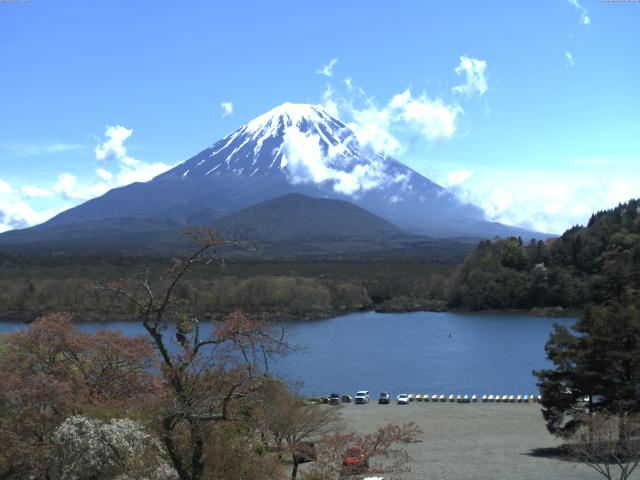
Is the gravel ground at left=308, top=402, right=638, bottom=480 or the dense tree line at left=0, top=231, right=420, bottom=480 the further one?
the gravel ground at left=308, top=402, right=638, bottom=480

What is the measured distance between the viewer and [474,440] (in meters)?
21.7

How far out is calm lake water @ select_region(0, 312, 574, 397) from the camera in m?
35.4

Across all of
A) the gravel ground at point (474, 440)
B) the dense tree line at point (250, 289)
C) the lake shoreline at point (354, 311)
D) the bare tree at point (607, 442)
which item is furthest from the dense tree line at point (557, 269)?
the bare tree at point (607, 442)

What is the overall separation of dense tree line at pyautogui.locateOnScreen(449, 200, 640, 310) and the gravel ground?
41.5 m

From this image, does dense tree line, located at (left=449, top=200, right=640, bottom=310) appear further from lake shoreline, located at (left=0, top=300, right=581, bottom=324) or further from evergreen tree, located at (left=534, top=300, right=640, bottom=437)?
evergreen tree, located at (left=534, top=300, right=640, bottom=437)

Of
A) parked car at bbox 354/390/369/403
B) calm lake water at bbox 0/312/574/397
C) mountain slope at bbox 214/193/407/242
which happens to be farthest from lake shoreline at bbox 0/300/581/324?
mountain slope at bbox 214/193/407/242

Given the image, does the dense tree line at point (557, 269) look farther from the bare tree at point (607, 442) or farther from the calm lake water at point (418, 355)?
the bare tree at point (607, 442)

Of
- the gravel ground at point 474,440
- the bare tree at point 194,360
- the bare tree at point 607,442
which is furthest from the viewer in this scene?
the gravel ground at point 474,440

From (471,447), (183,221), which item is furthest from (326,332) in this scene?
(183,221)

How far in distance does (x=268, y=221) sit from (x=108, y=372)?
167026 millimetres

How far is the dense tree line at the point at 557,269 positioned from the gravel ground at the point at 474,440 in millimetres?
41509

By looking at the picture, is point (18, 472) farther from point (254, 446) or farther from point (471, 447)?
point (471, 447)

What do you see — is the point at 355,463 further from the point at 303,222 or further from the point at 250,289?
the point at 303,222

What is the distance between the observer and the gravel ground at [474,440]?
17.0 meters
